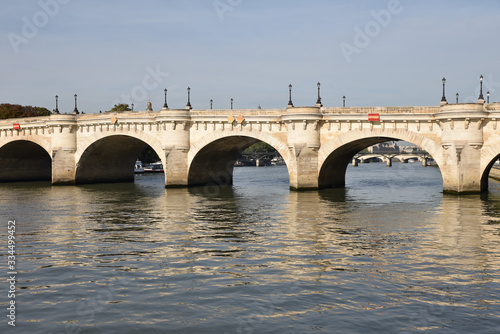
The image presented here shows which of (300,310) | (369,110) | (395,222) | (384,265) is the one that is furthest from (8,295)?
(369,110)

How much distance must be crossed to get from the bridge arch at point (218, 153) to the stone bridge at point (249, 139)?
0.10 metres

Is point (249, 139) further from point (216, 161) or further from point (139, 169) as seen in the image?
point (139, 169)

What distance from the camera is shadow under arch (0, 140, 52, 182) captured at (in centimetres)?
7656

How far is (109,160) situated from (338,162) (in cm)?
3030

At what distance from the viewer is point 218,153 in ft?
204

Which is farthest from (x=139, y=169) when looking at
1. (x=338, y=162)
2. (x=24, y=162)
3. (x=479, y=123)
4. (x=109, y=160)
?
(x=479, y=123)

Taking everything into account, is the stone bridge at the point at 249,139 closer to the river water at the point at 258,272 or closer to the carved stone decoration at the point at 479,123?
the carved stone decoration at the point at 479,123

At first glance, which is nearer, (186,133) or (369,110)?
(369,110)

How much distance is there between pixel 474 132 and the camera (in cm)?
4322

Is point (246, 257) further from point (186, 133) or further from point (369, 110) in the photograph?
point (186, 133)

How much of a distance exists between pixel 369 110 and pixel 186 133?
18817 mm

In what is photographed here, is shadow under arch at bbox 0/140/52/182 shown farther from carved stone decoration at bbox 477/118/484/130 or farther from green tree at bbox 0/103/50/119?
carved stone decoration at bbox 477/118/484/130

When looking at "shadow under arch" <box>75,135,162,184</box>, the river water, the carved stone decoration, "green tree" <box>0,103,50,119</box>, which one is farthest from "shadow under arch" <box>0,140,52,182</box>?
the carved stone decoration

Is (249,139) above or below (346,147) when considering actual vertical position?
above
